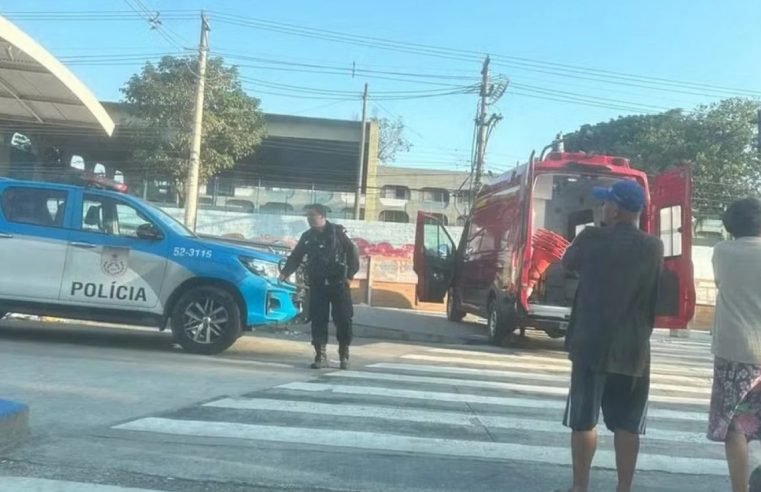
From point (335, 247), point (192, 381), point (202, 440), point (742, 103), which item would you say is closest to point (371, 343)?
point (335, 247)

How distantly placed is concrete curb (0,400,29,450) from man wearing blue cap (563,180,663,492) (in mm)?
3487

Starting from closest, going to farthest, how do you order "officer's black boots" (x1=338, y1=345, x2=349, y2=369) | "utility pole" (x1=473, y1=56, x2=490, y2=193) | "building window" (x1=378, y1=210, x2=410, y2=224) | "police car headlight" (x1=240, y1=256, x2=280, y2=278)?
"officer's black boots" (x1=338, y1=345, x2=349, y2=369)
"police car headlight" (x1=240, y1=256, x2=280, y2=278)
"utility pole" (x1=473, y1=56, x2=490, y2=193)
"building window" (x1=378, y1=210, x2=410, y2=224)

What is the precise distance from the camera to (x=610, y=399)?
4453 millimetres

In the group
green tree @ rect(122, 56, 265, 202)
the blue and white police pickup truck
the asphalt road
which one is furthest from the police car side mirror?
green tree @ rect(122, 56, 265, 202)

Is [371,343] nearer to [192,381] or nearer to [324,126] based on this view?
[192,381]

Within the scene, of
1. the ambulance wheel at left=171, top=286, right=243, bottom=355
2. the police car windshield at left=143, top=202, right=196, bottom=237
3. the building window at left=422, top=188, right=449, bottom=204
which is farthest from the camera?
the building window at left=422, top=188, right=449, bottom=204

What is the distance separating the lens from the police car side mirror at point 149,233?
9789 millimetres

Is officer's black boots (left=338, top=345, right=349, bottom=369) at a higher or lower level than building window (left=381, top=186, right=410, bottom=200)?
lower

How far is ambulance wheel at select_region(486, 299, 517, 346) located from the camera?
41.8ft

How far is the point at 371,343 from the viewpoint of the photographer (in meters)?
13.2

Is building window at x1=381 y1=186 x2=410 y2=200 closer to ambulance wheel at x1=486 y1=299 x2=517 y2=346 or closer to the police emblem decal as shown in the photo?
ambulance wheel at x1=486 y1=299 x2=517 y2=346

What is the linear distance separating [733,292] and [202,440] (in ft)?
11.5

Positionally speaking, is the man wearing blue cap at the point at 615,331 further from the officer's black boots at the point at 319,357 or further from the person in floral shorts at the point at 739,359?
the officer's black boots at the point at 319,357

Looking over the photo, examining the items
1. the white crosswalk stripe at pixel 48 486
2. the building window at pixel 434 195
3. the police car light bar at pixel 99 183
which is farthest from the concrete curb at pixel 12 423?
the building window at pixel 434 195
